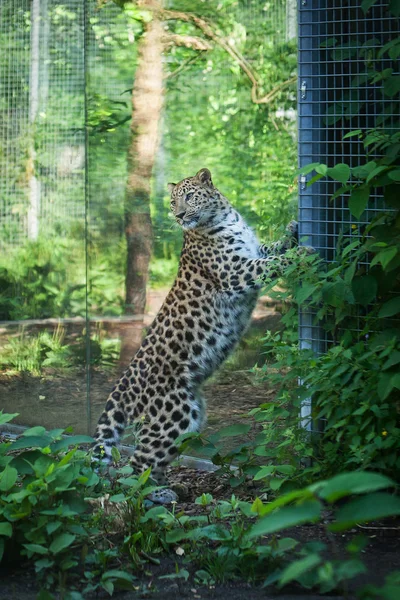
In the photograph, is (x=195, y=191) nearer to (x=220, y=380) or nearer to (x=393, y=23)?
(x=220, y=380)

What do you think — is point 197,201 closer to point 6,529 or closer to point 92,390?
point 92,390

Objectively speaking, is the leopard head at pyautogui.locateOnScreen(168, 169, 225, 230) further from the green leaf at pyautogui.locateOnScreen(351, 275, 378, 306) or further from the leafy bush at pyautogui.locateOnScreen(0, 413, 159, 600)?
the leafy bush at pyautogui.locateOnScreen(0, 413, 159, 600)

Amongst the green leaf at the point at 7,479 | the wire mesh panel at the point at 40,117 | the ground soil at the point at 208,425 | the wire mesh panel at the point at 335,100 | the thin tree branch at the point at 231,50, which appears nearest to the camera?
the ground soil at the point at 208,425

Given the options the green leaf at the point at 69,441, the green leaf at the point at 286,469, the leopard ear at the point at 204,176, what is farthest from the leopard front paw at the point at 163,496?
the leopard ear at the point at 204,176

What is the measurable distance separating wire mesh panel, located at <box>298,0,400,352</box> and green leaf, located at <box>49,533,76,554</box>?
2216mm

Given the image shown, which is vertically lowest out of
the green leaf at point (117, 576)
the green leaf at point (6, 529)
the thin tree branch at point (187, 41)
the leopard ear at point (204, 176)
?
the green leaf at point (117, 576)

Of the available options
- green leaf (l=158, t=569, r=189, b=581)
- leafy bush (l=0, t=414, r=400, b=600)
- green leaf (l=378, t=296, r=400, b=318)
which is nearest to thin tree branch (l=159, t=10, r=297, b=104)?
green leaf (l=378, t=296, r=400, b=318)

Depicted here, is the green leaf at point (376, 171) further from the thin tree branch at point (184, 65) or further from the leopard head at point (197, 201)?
the thin tree branch at point (184, 65)

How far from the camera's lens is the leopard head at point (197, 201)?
6500 millimetres

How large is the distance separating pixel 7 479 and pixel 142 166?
335 centimetres

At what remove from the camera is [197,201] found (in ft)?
21.4

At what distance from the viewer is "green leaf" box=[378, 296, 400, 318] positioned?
15.7 ft

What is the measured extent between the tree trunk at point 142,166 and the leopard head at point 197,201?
520mm

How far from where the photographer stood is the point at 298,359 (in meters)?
5.55
